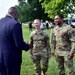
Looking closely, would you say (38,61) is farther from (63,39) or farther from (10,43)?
(10,43)

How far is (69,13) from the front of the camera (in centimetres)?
5038

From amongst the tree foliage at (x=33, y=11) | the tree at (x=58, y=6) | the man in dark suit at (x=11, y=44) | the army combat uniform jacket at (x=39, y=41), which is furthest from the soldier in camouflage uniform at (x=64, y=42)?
the tree foliage at (x=33, y=11)

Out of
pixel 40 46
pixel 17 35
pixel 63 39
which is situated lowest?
pixel 40 46

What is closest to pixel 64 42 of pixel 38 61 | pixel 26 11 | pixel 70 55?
pixel 70 55

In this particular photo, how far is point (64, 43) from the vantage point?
9.57 meters

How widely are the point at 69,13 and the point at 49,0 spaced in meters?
3.44

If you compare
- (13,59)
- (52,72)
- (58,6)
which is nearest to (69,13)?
(58,6)

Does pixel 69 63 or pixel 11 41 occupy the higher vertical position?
pixel 11 41

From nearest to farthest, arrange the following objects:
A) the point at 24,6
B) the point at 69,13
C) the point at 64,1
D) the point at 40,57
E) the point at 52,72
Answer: the point at 40,57 < the point at 52,72 < the point at 64,1 < the point at 69,13 < the point at 24,6

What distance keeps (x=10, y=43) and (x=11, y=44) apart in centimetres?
3

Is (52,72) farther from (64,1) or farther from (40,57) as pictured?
(64,1)

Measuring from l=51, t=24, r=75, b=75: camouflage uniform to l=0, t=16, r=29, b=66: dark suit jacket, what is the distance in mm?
2193

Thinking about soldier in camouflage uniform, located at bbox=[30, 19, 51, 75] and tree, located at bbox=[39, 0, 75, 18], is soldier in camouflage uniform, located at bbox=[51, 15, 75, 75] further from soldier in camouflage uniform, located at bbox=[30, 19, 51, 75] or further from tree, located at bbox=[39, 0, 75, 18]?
tree, located at bbox=[39, 0, 75, 18]

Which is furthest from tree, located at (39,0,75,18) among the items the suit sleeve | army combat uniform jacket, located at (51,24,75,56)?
the suit sleeve
